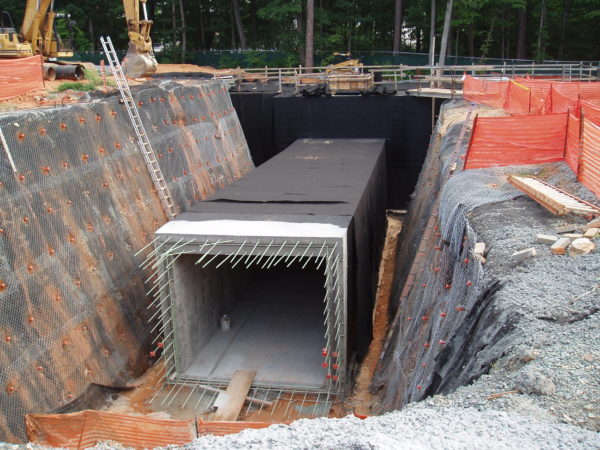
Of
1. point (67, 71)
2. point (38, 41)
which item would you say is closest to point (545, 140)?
point (67, 71)

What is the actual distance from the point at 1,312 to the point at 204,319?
4930 millimetres

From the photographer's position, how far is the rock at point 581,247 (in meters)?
7.09

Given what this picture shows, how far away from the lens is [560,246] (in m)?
7.25

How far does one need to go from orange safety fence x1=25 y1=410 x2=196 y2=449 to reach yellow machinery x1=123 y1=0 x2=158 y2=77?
1376 centimetres

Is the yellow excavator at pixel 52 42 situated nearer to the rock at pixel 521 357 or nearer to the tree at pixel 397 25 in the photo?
the rock at pixel 521 357

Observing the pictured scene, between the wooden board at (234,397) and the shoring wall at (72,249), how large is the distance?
2.09 meters

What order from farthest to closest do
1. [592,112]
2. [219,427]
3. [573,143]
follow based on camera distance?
[592,112]
[573,143]
[219,427]

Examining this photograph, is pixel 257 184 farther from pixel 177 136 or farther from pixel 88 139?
pixel 88 139

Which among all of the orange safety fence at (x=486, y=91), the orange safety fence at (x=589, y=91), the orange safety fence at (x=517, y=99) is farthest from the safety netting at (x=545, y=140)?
the orange safety fence at (x=486, y=91)

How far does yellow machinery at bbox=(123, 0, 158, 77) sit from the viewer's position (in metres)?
17.9

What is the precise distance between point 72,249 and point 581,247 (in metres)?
8.71

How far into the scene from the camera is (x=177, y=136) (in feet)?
53.9

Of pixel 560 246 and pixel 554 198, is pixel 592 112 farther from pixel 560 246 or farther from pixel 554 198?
pixel 560 246

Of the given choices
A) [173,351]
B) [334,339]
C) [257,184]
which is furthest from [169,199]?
[334,339]
